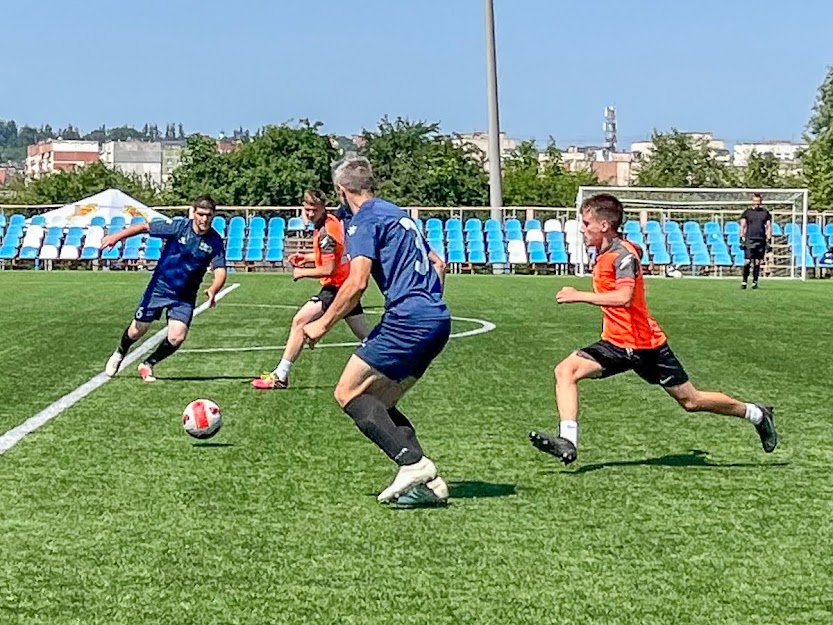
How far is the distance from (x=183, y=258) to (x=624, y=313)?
20.4ft

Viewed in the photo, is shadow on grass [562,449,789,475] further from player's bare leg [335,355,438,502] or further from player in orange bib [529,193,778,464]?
player's bare leg [335,355,438,502]

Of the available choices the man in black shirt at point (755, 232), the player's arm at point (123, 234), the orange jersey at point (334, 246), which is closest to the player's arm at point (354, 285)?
the orange jersey at point (334, 246)

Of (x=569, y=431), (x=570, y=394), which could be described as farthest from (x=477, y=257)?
(x=569, y=431)

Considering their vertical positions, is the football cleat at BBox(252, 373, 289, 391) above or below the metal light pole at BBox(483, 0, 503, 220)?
below

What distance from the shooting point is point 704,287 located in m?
34.2

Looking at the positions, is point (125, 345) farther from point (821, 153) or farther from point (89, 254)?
point (821, 153)

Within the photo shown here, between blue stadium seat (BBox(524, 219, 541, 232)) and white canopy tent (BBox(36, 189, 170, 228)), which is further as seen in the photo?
white canopy tent (BBox(36, 189, 170, 228))

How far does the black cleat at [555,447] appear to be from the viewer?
8398 mm

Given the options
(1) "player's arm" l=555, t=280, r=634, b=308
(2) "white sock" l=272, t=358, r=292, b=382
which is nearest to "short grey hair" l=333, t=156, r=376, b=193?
(1) "player's arm" l=555, t=280, r=634, b=308

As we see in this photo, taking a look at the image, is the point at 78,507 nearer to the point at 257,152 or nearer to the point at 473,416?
the point at 473,416

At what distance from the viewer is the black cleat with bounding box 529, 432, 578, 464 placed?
27.6 ft

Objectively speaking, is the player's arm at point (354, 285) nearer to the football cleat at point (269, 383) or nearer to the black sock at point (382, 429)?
the black sock at point (382, 429)

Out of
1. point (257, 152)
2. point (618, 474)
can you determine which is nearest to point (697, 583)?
point (618, 474)

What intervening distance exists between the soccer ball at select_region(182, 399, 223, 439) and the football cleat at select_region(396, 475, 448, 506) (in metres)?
2.40
